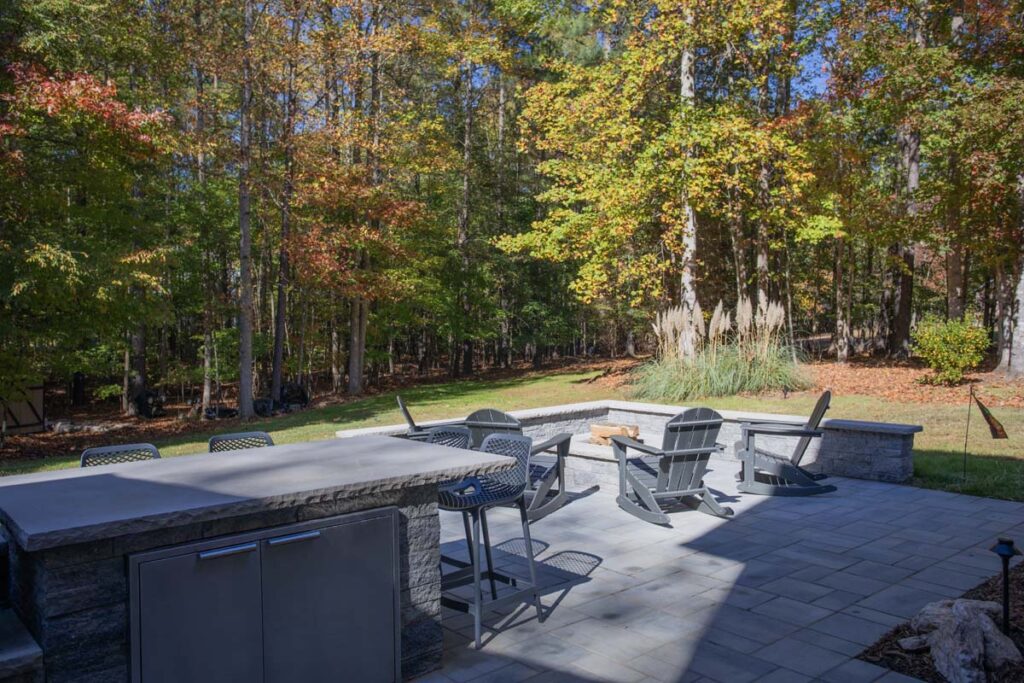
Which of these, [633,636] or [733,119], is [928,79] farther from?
[633,636]

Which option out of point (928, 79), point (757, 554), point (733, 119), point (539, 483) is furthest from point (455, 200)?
point (757, 554)

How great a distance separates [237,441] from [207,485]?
1.85 metres

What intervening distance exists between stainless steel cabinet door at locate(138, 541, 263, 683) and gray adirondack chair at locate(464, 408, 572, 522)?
144 inches

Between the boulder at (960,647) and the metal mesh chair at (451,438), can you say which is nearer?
the boulder at (960,647)

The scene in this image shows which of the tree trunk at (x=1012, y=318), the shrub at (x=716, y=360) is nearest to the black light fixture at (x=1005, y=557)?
the shrub at (x=716, y=360)

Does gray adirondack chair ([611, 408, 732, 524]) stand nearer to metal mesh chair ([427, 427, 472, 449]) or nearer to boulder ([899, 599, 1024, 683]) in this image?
metal mesh chair ([427, 427, 472, 449])

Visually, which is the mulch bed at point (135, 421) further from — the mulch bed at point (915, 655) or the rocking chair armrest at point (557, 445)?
the mulch bed at point (915, 655)

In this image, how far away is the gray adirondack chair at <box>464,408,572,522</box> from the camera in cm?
626

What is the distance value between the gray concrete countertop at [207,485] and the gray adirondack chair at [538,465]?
93.3 inches

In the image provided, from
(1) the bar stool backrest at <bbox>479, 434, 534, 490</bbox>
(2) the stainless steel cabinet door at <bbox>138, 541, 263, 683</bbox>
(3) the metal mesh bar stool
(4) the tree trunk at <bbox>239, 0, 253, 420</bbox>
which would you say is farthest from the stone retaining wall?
(4) the tree trunk at <bbox>239, 0, 253, 420</bbox>

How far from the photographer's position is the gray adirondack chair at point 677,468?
5.87m

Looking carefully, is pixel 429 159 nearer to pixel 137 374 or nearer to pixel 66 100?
pixel 66 100

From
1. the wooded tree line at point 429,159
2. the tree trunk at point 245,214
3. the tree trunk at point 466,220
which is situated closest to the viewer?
the wooded tree line at point 429,159

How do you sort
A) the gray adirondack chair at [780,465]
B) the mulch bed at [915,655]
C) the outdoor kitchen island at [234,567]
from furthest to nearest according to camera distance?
the gray adirondack chair at [780,465], the mulch bed at [915,655], the outdoor kitchen island at [234,567]
